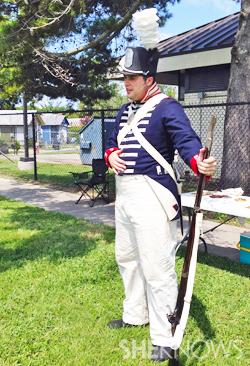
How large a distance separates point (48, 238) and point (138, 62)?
388cm

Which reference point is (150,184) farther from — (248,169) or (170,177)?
(248,169)

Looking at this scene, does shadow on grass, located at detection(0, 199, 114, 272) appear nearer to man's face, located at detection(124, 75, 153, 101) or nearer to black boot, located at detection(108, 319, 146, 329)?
black boot, located at detection(108, 319, 146, 329)

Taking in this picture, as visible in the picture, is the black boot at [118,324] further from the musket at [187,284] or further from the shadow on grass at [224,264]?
the shadow on grass at [224,264]

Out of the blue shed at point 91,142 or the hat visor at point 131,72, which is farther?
the blue shed at point 91,142

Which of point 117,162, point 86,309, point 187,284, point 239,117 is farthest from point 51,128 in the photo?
point 187,284

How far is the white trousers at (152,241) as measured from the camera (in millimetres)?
2957

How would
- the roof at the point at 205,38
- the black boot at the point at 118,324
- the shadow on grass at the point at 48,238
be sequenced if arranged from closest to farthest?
the black boot at the point at 118,324, the shadow on grass at the point at 48,238, the roof at the point at 205,38

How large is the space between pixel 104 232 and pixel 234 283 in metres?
2.57

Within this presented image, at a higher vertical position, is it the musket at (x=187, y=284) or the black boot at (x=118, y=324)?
the musket at (x=187, y=284)

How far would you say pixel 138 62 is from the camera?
2912mm

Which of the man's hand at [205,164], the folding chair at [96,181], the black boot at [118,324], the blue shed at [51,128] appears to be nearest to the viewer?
the man's hand at [205,164]

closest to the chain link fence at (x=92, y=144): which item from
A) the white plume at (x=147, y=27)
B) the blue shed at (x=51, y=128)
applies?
the white plume at (x=147, y=27)

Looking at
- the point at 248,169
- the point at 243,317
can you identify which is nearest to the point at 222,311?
the point at 243,317

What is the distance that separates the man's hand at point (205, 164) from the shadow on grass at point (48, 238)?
319 centimetres
